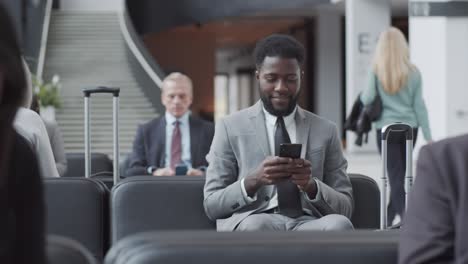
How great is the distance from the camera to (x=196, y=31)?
118 ft

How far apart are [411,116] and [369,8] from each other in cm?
1413

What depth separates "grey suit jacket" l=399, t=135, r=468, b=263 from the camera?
2.31 m

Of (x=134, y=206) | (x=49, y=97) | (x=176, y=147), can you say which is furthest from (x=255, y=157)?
(x=49, y=97)

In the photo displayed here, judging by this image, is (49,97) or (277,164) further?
(49,97)

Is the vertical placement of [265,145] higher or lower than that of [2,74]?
lower

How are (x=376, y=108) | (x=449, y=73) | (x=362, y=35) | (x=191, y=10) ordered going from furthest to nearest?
1. (x=191, y=10)
2. (x=362, y=35)
3. (x=449, y=73)
4. (x=376, y=108)

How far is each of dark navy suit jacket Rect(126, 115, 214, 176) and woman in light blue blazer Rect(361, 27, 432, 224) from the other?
173cm

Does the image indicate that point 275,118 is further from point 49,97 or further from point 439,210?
point 49,97

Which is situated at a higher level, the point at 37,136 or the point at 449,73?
the point at 37,136

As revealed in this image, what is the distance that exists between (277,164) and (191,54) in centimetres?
3216

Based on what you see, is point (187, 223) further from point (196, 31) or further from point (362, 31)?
point (196, 31)

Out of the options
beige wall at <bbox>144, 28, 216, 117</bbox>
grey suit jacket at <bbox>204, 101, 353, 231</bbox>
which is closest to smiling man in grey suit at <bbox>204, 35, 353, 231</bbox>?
grey suit jacket at <bbox>204, 101, 353, 231</bbox>

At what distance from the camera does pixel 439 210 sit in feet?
7.62

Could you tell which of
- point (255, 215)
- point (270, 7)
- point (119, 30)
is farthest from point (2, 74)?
point (119, 30)
